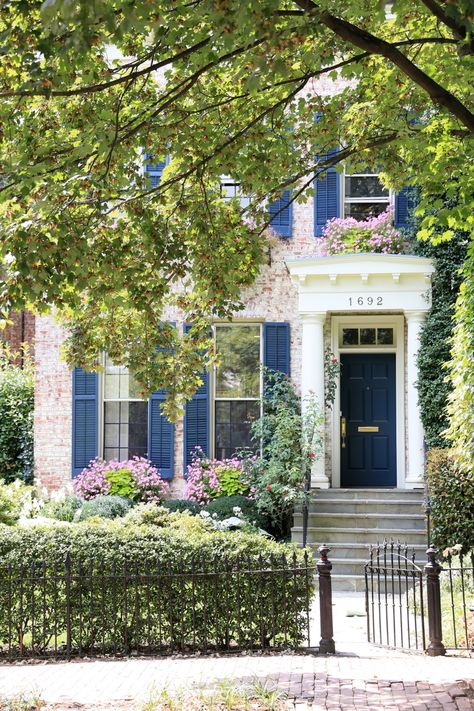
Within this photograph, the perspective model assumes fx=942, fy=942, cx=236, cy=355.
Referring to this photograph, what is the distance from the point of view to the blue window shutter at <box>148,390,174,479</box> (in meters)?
16.4

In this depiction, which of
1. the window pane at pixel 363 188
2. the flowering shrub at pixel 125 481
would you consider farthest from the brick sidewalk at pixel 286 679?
the window pane at pixel 363 188

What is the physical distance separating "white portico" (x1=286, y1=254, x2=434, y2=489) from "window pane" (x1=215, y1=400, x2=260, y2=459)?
142 cm

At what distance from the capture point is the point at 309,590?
8930 millimetres

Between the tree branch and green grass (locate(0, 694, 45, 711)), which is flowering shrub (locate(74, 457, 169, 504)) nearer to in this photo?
green grass (locate(0, 694, 45, 711))

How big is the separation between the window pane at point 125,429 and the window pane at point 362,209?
505 cm

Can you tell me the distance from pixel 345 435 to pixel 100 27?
36.8ft

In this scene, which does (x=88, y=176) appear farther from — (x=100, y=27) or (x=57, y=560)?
(x=57, y=560)

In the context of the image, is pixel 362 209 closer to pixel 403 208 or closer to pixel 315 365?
pixel 403 208

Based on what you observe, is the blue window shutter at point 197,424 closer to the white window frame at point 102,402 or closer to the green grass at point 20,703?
the white window frame at point 102,402

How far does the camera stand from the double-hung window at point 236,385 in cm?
1655

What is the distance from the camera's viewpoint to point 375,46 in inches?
267

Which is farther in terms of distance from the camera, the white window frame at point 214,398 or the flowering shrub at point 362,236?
the white window frame at point 214,398

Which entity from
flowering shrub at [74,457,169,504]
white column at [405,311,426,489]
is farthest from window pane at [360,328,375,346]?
flowering shrub at [74,457,169,504]

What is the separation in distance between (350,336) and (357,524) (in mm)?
3843
